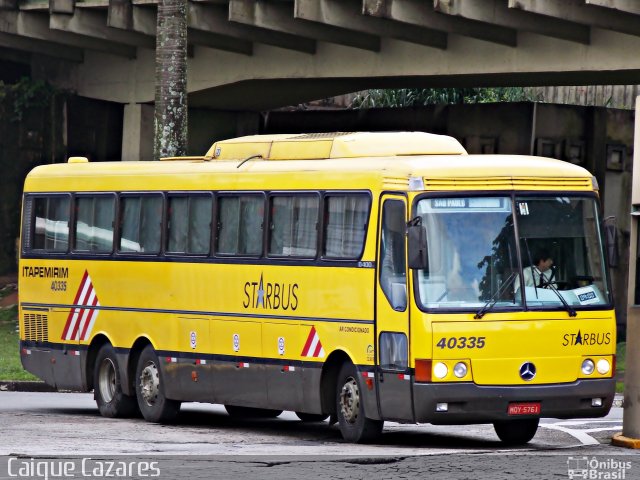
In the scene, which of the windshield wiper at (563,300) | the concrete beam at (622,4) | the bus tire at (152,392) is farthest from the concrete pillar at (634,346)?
the concrete beam at (622,4)

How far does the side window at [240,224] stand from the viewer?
59.8 ft

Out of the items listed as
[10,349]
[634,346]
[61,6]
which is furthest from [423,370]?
[61,6]

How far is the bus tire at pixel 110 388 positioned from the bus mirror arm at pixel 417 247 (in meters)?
5.75

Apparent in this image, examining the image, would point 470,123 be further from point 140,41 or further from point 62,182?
point 62,182

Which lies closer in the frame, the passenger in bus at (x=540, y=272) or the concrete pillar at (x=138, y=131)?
the passenger in bus at (x=540, y=272)

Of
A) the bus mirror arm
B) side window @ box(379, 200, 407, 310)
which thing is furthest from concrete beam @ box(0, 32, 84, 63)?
the bus mirror arm

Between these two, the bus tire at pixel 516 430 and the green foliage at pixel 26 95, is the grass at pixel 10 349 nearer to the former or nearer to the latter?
the green foliage at pixel 26 95

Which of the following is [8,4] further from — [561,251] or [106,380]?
[561,251]

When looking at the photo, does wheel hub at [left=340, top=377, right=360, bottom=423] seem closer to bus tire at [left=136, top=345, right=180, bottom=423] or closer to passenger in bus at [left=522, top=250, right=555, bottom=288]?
passenger in bus at [left=522, top=250, right=555, bottom=288]

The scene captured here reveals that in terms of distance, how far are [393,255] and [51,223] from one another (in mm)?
6850

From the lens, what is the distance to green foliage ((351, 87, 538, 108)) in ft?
143

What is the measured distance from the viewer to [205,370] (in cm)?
1891

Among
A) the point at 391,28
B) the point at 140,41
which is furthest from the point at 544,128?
the point at 140,41

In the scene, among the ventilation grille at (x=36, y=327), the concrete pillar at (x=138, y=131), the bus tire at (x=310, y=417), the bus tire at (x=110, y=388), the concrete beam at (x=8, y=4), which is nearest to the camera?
the bus tire at (x=310, y=417)
